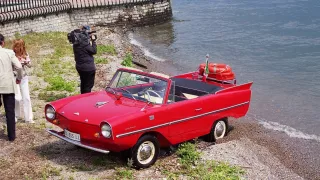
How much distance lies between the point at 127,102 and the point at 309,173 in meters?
4.16

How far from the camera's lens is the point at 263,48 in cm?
2733

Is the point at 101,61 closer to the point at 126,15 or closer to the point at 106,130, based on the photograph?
the point at 106,130

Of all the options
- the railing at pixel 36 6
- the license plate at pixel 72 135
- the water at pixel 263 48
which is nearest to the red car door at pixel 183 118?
the license plate at pixel 72 135

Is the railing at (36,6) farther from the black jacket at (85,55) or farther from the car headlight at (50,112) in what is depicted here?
the car headlight at (50,112)

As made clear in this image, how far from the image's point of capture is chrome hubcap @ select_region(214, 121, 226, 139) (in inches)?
373

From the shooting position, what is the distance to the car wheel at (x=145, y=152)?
7379 mm

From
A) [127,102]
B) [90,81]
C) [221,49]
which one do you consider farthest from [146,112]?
[221,49]

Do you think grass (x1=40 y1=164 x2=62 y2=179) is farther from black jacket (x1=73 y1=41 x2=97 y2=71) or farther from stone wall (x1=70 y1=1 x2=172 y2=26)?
stone wall (x1=70 y1=1 x2=172 y2=26)

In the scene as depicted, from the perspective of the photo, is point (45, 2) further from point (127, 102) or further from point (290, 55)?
point (127, 102)

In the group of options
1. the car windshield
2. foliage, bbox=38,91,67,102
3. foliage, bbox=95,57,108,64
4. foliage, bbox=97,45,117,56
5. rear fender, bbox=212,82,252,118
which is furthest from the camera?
foliage, bbox=97,45,117,56

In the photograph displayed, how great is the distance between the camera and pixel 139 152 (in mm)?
7465

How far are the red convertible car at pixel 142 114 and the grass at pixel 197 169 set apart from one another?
0.29 meters

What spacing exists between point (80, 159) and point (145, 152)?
3.95 ft

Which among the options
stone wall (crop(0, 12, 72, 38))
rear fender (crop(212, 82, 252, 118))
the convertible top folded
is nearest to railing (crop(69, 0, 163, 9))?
stone wall (crop(0, 12, 72, 38))
